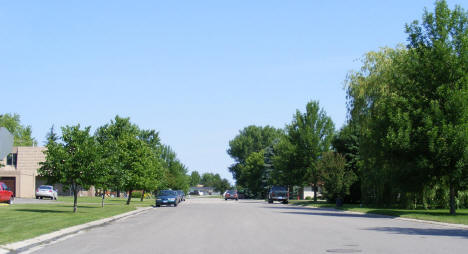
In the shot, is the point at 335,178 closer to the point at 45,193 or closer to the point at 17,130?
the point at 45,193

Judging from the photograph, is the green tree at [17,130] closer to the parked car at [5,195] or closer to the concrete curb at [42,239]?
the parked car at [5,195]

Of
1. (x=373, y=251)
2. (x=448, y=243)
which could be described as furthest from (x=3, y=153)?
(x=448, y=243)

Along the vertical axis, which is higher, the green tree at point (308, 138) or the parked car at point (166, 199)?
the green tree at point (308, 138)

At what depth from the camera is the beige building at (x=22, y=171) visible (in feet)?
229

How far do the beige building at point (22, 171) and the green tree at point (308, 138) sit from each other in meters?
31.8

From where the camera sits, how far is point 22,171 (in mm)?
71312

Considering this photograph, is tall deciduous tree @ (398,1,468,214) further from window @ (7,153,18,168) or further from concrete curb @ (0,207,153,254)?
window @ (7,153,18,168)

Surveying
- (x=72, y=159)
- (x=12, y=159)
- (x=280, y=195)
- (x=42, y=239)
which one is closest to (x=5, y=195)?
(x=72, y=159)

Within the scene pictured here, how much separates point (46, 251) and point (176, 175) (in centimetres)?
8890

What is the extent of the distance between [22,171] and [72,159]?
44.8 metres

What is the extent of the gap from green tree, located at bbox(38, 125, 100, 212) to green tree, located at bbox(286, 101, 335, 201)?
41.8 metres

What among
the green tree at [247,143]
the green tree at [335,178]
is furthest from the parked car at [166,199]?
the green tree at [247,143]

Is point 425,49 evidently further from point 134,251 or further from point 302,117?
point 302,117

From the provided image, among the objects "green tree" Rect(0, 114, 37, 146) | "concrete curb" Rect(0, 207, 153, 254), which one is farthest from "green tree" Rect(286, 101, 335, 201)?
"green tree" Rect(0, 114, 37, 146)
